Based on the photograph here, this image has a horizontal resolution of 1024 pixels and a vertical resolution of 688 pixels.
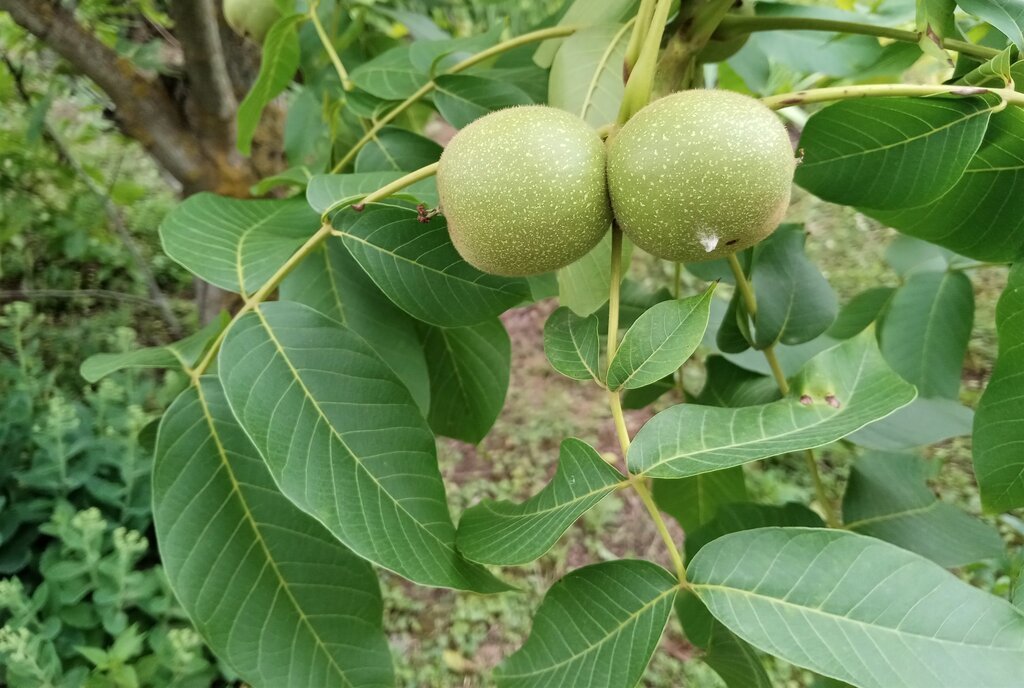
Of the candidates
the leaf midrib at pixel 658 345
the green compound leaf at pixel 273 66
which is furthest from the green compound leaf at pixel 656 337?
the green compound leaf at pixel 273 66

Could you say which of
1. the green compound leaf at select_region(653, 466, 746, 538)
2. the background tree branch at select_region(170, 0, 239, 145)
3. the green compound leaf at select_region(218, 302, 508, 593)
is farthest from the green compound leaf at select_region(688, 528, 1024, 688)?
the background tree branch at select_region(170, 0, 239, 145)

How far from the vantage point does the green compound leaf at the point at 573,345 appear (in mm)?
633

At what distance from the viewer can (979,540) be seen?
0.83 m

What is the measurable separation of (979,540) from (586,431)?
2.00 metres

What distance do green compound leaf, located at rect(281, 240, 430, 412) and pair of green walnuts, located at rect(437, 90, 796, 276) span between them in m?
0.25

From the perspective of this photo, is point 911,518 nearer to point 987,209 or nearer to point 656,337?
point 987,209

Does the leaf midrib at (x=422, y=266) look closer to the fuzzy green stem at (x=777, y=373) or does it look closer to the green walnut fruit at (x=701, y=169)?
the green walnut fruit at (x=701, y=169)

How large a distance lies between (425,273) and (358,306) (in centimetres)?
14

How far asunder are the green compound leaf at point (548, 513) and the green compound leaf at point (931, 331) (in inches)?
23.8

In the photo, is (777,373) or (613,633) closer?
(613,633)

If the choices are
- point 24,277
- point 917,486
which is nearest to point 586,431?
point 917,486

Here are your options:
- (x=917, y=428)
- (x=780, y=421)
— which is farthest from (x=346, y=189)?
(x=917, y=428)

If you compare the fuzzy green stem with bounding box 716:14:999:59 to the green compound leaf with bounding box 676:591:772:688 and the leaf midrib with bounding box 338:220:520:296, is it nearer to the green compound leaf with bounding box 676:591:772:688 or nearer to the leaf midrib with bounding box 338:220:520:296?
the leaf midrib with bounding box 338:220:520:296

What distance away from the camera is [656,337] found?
0.60 meters
